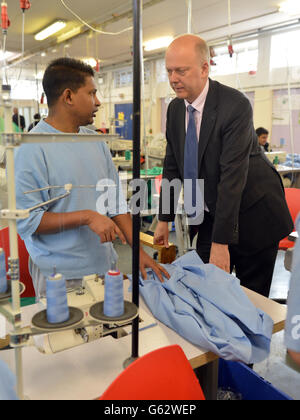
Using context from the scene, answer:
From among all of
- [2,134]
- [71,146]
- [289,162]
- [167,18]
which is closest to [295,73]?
[289,162]

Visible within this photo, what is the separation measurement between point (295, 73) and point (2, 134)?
21.6 feet

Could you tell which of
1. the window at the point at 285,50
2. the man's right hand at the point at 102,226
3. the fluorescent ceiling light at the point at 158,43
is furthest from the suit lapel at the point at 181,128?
the fluorescent ceiling light at the point at 158,43

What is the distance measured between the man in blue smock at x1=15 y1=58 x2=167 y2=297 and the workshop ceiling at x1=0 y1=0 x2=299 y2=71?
3383mm

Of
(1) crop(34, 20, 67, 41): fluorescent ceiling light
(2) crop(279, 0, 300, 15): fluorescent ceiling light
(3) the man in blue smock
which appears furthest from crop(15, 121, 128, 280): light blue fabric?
(1) crop(34, 20, 67, 41): fluorescent ceiling light

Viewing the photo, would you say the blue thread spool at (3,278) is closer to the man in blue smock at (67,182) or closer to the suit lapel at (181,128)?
the man in blue smock at (67,182)

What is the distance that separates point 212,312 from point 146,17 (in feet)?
19.5

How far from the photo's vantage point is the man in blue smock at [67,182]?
123 cm

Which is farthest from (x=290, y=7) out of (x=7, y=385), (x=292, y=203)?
(x=7, y=385)

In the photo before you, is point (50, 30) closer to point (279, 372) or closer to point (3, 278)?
point (279, 372)

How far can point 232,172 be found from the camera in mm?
1494

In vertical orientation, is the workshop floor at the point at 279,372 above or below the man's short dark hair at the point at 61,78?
below

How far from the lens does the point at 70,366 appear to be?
3.16 ft

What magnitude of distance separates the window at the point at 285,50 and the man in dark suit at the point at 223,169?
216 inches
